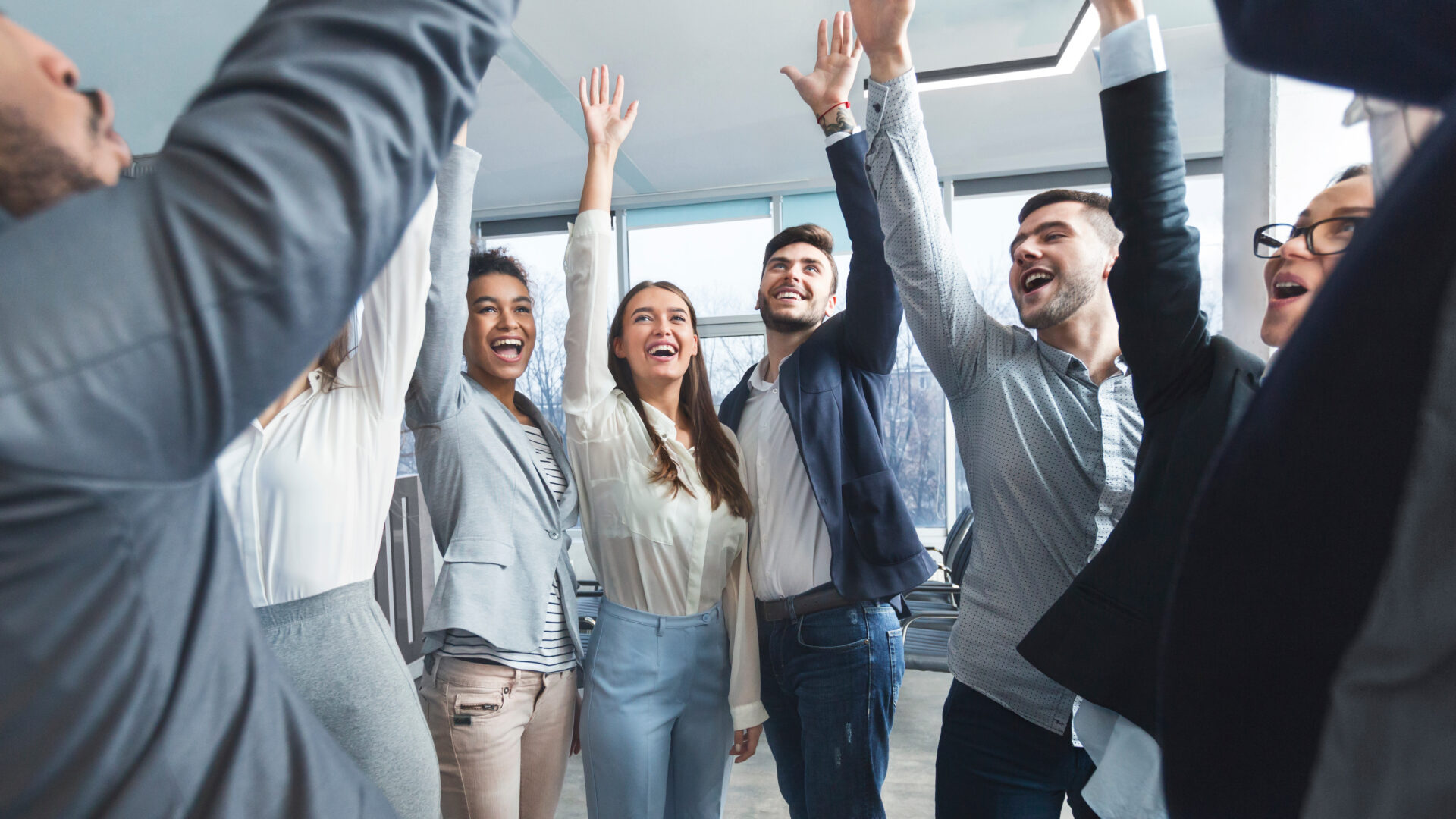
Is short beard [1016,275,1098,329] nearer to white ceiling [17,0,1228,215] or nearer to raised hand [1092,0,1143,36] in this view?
raised hand [1092,0,1143,36]

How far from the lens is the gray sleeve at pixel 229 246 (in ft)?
1.09

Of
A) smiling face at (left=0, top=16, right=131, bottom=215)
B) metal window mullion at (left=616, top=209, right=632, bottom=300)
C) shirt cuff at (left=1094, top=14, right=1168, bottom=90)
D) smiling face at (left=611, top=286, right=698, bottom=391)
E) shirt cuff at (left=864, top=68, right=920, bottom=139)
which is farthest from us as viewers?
metal window mullion at (left=616, top=209, right=632, bottom=300)

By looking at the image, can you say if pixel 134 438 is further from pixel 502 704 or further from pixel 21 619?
pixel 502 704

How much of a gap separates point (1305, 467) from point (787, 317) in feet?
6.18

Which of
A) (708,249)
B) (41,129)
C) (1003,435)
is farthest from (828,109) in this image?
(708,249)

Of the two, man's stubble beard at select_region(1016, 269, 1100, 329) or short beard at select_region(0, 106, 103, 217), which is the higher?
short beard at select_region(0, 106, 103, 217)

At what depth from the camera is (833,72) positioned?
5.85ft

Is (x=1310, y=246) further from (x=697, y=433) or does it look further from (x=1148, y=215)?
(x=697, y=433)

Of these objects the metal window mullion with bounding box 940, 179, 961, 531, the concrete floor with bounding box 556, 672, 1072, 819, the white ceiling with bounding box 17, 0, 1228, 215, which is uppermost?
the white ceiling with bounding box 17, 0, 1228, 215

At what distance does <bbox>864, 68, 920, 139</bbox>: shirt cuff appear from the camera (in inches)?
57.5

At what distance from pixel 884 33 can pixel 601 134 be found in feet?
2.18

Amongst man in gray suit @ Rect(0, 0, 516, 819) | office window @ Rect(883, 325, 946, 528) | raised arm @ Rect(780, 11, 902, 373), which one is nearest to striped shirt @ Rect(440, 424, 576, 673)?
raised arm @ Rect(780, 11, 902, 373)

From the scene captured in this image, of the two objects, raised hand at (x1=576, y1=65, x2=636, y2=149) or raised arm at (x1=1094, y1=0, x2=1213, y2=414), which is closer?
raised arm at (x1=1094, y1=0, x2=1213, y2=414)

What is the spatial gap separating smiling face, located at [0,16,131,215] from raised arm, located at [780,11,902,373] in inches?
55.6
